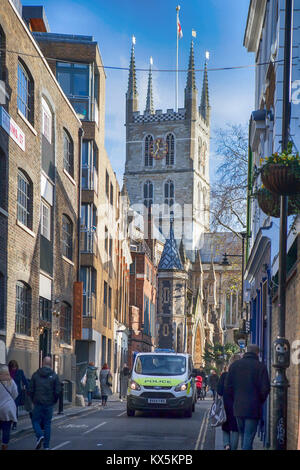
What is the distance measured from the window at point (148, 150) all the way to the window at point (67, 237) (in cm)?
9970

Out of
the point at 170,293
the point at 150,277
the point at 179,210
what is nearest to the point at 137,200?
the point at 179,210

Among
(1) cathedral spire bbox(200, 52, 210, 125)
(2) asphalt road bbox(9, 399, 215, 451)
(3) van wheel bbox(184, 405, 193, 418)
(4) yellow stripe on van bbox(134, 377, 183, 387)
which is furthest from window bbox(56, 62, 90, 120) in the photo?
(1) cathedral spire bbox(200, 52, 210, 125)

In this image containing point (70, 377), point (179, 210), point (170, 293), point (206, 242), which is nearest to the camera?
point (70, 377)

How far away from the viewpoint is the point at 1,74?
2139 centimetres

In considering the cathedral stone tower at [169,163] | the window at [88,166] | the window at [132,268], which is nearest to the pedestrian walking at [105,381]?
the window at [88,166]

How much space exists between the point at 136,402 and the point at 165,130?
108187 millimetres

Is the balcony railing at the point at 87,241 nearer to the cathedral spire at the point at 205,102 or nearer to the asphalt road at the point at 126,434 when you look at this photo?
the asphalt road at the point at 126,434

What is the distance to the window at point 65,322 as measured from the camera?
3039cm

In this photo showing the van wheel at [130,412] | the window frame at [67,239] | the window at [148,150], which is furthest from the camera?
the window at [148,150]

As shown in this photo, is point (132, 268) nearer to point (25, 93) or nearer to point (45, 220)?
point (45, 220)

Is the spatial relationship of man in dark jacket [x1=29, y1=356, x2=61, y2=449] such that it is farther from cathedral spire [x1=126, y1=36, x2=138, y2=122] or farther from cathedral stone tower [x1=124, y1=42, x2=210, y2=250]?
cathedral spire [x1=126, y1=36, x2=138, y2=122]

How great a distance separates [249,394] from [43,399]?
3834 millimetres

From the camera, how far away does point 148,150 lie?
13200cm

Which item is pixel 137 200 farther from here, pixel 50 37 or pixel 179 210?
pixel 50 37
